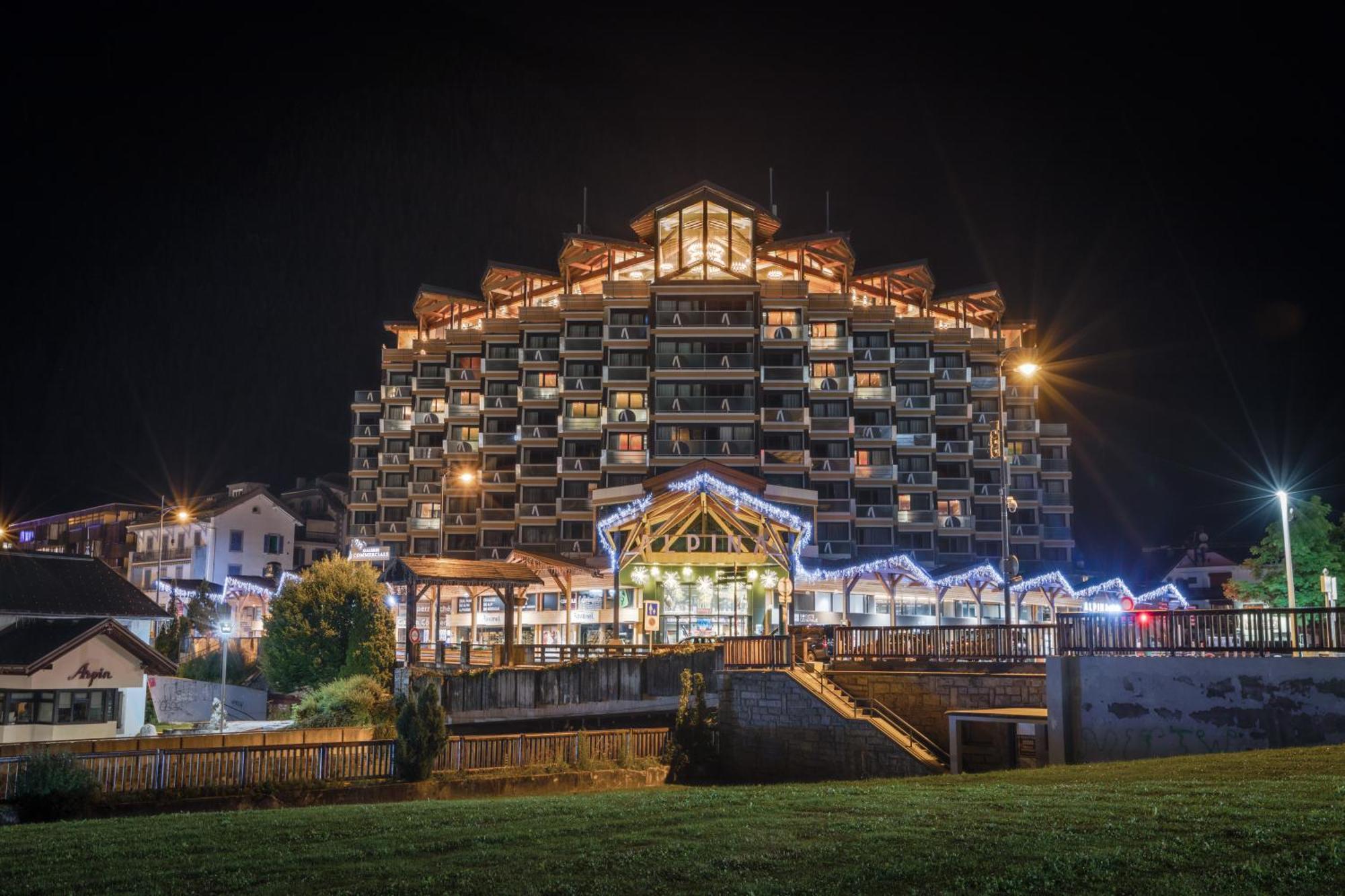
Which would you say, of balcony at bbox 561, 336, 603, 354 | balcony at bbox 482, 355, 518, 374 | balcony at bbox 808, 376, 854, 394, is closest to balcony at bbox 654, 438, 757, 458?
balcony at bbox 808, 376, 854, 394

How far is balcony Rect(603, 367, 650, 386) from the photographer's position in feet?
255

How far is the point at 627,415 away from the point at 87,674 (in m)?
46.9

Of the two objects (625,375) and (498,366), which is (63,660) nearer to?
(625,375)

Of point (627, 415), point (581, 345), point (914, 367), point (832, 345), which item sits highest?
point (581, 345)

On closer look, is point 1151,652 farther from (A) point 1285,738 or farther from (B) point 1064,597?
(B) point 1064,597

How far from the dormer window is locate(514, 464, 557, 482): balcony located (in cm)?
1516

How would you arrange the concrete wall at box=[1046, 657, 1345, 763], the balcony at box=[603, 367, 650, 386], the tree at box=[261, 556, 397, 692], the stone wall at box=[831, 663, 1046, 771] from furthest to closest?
the balcony at box=[603, 367, 650, 386]
the tree at box=[261, 556, 397, 692]
the stone wall at box=[831, 663, 1046, 771]
the concrete wall at box=[1046, 657, 1345, 763]

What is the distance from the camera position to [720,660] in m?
32.6

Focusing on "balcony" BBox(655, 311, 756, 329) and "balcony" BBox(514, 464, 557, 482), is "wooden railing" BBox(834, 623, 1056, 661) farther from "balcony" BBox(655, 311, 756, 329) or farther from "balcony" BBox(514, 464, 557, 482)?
"balcony" BBox(514, 464, 557, 482)

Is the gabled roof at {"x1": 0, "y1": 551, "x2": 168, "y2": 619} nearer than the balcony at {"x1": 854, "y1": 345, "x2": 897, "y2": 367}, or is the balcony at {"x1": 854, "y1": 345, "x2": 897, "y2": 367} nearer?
the gabled roof at {"x1": 0, "y1": 551, "x2": 168, "y2": 619}

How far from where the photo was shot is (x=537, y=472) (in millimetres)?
80062

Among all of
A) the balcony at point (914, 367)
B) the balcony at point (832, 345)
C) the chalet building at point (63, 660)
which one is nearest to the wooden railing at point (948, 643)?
the chalet building at point (63, 660)

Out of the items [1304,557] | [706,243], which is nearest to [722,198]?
[706,243]

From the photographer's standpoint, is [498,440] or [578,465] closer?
[578,465]
